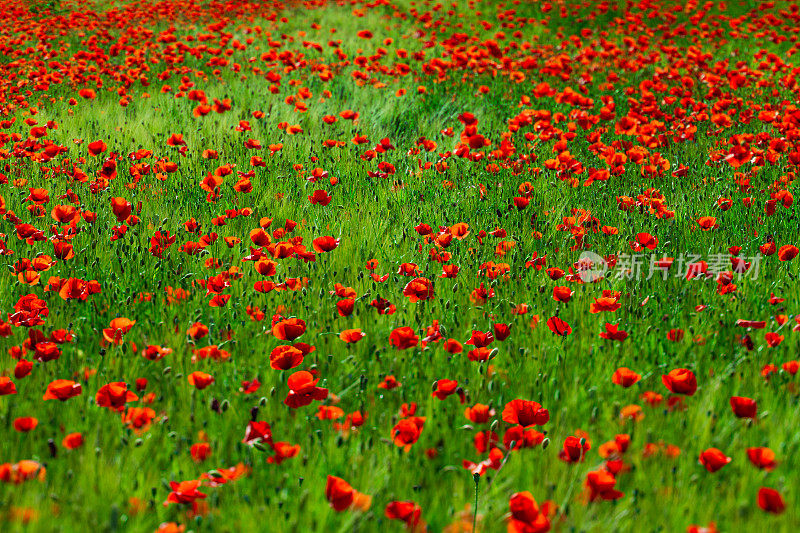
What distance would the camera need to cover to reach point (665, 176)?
475 cm

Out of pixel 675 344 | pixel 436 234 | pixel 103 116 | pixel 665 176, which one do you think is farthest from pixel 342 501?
pixel 103 116

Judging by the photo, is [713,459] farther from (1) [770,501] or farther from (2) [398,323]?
(2) [398,323]

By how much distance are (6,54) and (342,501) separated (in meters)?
8.49

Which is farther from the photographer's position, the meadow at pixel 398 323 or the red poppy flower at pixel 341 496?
the meadow at pixel 398 323

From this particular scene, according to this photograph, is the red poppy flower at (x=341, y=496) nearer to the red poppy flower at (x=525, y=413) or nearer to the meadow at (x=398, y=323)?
the meadow at (x=398, y=323)

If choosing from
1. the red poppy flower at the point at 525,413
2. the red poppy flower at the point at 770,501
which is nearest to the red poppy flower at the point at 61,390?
the red poppy flower at the point at 525,413

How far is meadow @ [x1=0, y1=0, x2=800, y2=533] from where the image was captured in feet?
6.06

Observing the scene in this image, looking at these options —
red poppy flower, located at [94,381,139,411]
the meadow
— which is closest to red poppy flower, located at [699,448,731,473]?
the meadow

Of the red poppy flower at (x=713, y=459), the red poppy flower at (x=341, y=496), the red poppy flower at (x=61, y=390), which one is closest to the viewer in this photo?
the red poppy flower at (x=341, y=496)

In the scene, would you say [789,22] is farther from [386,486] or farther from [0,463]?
[0,463]

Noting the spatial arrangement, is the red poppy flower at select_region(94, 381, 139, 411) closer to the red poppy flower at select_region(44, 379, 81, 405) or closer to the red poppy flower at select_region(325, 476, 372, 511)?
the red poppy flower at select_region(44, 379, 81, 405)

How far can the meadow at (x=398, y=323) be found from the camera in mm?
1848

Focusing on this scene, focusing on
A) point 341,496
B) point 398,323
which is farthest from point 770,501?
point 398,323

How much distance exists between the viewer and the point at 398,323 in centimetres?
280
